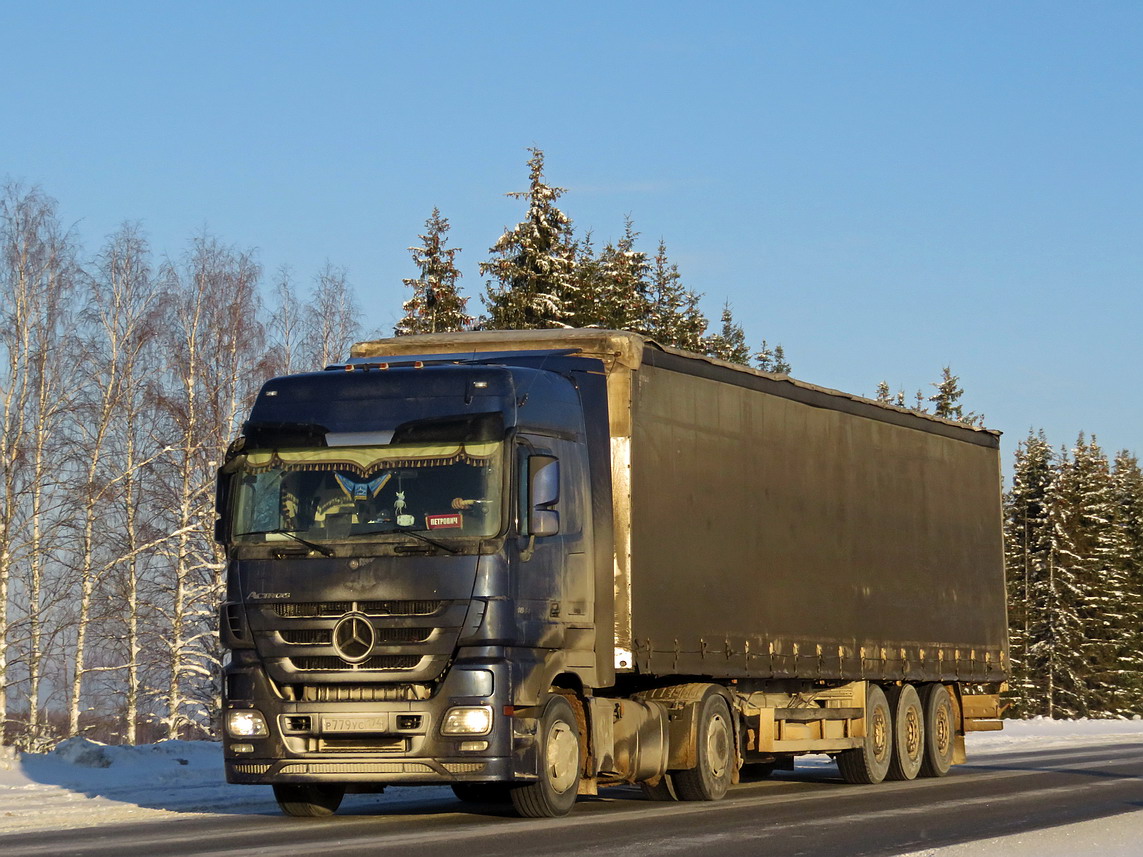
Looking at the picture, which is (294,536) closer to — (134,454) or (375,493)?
(375,493)

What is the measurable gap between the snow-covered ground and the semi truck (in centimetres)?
176

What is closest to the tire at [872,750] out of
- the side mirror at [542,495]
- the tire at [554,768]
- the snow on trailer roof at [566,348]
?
the snow on trailer roof at [566,348]

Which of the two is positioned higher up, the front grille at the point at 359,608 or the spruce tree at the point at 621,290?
the spruce tree at the point at 621,290

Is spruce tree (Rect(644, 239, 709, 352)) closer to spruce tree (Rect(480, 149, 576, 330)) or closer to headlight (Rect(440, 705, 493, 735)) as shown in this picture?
spruce tree (Rect(480, 149, 576, 330))

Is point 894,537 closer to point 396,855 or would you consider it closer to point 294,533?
point 294,533

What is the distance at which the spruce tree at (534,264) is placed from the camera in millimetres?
48031

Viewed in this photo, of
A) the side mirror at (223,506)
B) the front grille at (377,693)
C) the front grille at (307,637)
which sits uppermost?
the side mirror at (223,506)

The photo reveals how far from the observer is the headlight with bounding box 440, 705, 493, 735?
12.9 m

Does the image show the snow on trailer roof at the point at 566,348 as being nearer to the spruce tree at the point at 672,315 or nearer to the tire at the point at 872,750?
the tire at the point at 872,750

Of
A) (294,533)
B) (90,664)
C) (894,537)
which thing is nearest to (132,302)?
(90,664)

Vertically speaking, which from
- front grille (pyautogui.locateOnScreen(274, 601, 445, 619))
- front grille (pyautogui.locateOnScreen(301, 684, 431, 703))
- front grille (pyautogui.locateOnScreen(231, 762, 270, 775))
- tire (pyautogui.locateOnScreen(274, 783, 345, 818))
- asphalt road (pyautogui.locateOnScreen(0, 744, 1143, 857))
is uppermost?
front grille (pyautogui.locateOnScreen(274, 601, 445, 619))

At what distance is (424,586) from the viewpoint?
1288cm

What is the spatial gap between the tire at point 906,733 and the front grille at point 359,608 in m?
9.48

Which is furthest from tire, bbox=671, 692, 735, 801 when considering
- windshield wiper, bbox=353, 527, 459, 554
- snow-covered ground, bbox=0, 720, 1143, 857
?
windshield wiper, bbox=353, 527, 459, 554
